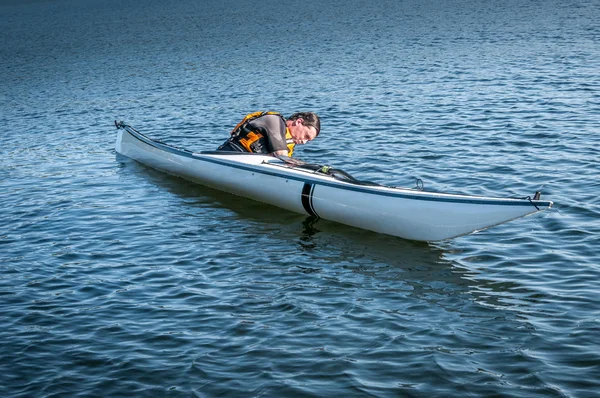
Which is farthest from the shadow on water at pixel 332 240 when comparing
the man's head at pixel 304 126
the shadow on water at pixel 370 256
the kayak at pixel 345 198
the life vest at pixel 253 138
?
the man's head at pixel 304 126

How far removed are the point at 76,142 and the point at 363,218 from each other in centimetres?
1021

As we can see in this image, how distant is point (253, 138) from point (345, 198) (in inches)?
101

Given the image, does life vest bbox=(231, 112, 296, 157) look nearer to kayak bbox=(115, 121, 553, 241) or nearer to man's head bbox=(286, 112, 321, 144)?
kayak bbox=(115, 121, 553, 241)

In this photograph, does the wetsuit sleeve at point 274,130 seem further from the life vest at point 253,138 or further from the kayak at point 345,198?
the kayak at point 345,198

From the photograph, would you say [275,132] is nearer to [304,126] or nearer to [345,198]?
[304,126]

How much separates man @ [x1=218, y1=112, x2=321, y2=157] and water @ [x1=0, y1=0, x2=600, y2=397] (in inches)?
40.5

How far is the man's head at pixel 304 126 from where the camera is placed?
38.1ft

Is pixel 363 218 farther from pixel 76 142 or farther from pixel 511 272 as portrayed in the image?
pixel 76 142

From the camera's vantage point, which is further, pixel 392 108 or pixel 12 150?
pixel 392 108

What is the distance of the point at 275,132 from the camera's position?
12.0 m

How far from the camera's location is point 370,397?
6.21 meters

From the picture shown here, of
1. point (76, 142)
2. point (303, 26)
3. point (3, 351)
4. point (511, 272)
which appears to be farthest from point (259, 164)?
point (303, 26)

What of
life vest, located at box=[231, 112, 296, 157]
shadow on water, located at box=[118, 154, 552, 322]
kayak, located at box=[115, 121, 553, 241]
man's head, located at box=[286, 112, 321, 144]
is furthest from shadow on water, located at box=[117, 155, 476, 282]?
man's head, located at box=[286, 112, 321, 144]

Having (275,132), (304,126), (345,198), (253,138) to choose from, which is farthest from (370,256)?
(253,138)
